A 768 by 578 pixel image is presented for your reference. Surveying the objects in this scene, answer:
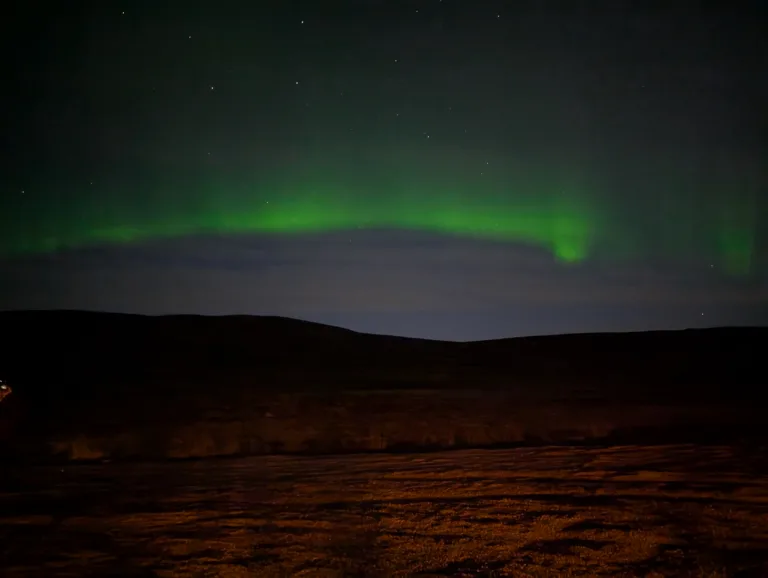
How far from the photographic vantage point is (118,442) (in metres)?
17.6

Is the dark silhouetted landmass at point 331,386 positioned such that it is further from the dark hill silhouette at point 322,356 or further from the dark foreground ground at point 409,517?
the dark foreground ground at point 409,517

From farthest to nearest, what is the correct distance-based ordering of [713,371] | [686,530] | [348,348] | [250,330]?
1. [250,330]
2. [348,348]
3. [713,371]
4. [686,530]

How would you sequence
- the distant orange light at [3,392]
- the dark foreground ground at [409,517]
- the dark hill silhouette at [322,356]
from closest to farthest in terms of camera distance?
the dark foreground ground at [409,517]
the distant orange light at [3,392]
the dark hill silhouette at [322,356]

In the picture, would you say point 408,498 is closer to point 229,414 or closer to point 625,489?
point 625,489

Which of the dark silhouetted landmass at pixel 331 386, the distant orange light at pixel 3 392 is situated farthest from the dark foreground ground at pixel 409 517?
the dark silhouetted landmass at pixel 331 386

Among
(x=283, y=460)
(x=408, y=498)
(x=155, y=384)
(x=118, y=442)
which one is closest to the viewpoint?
(x=408, y=498)

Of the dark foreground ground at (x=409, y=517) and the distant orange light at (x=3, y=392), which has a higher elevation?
the distant orange light at (x=3, y=392)

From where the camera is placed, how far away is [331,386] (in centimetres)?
2783

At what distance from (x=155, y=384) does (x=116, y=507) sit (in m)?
17.8

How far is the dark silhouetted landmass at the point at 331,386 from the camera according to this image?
18.1m

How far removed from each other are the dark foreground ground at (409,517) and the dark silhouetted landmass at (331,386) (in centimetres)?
397

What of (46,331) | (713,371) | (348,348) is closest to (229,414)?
(348,348)

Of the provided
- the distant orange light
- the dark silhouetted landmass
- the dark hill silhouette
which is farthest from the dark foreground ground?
the dark hill silhouette

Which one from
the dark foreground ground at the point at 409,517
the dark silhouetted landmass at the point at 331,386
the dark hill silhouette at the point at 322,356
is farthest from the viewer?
the dark hill silhouette at the point at 322,356
